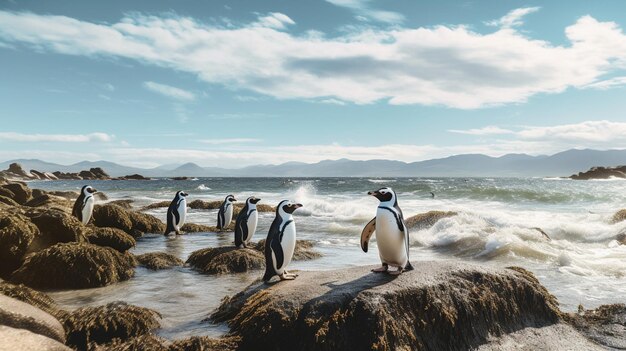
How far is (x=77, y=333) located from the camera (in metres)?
5.47

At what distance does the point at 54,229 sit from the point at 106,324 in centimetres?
484

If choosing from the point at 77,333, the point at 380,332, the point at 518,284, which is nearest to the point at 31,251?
the point at 77,333

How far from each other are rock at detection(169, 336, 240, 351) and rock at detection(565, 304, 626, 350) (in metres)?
4.59

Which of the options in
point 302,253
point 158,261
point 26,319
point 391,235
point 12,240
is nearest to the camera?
point 26,319

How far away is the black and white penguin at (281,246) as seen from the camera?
23.4ft

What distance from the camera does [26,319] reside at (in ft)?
15.0

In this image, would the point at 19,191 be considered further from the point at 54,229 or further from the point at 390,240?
the point at 390,240

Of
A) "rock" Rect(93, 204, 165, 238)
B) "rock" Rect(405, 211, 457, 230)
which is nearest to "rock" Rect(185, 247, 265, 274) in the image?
"rock" Rect(93, 204, 165, 238)

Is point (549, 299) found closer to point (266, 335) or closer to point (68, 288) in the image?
point (266, 335)

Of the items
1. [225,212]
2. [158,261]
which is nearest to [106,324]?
[158,261]

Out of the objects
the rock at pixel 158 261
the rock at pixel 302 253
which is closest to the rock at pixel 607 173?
the rock at pixel 302 253

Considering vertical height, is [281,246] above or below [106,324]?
above

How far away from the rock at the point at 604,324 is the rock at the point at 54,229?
8.87 meters

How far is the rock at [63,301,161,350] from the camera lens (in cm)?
547
